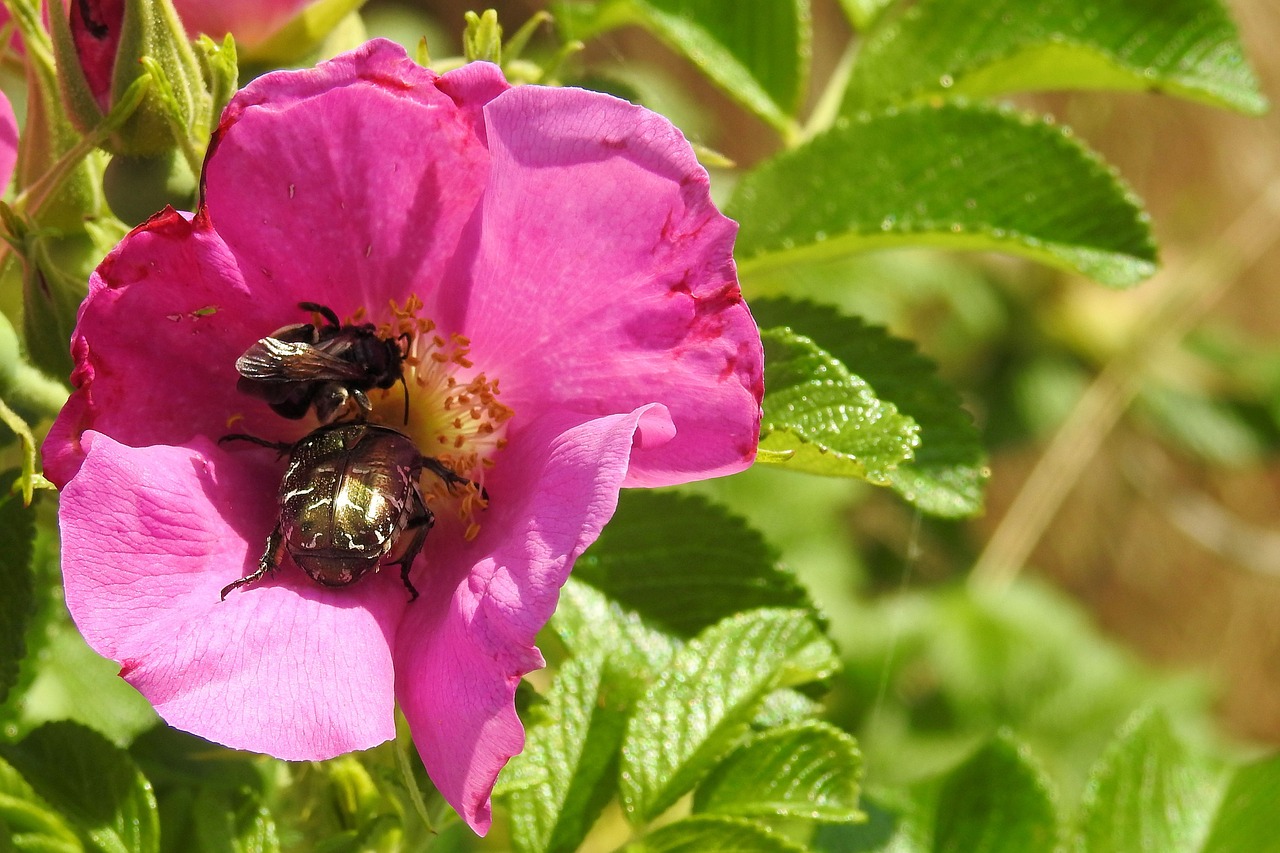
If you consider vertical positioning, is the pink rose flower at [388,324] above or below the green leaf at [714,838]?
above

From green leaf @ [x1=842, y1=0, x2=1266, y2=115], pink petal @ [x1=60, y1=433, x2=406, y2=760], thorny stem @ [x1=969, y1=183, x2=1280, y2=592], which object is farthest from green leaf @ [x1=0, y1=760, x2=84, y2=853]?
thorny stem @ [x1=969, y1=183, x2=1280, y2=592]

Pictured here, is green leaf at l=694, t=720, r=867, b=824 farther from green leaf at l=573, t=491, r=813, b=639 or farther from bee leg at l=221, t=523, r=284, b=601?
bee leg at l=221, t=523, r=284, b=601

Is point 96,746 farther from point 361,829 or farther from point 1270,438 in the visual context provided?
point 1270,438

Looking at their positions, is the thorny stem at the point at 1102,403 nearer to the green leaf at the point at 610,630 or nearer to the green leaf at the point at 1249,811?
the green leaf at the point at 1249,811

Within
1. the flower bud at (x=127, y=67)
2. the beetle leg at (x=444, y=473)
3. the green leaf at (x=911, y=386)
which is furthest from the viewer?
the green leaf at (x=911, y=386)

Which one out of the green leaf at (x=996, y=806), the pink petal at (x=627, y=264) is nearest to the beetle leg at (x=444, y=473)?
the pink petal at (x=627, y=264)

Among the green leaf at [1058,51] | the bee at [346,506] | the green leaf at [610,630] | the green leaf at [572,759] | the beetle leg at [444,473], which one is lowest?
the green leaf at [572,759]

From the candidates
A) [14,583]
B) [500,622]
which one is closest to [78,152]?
[14,583]
